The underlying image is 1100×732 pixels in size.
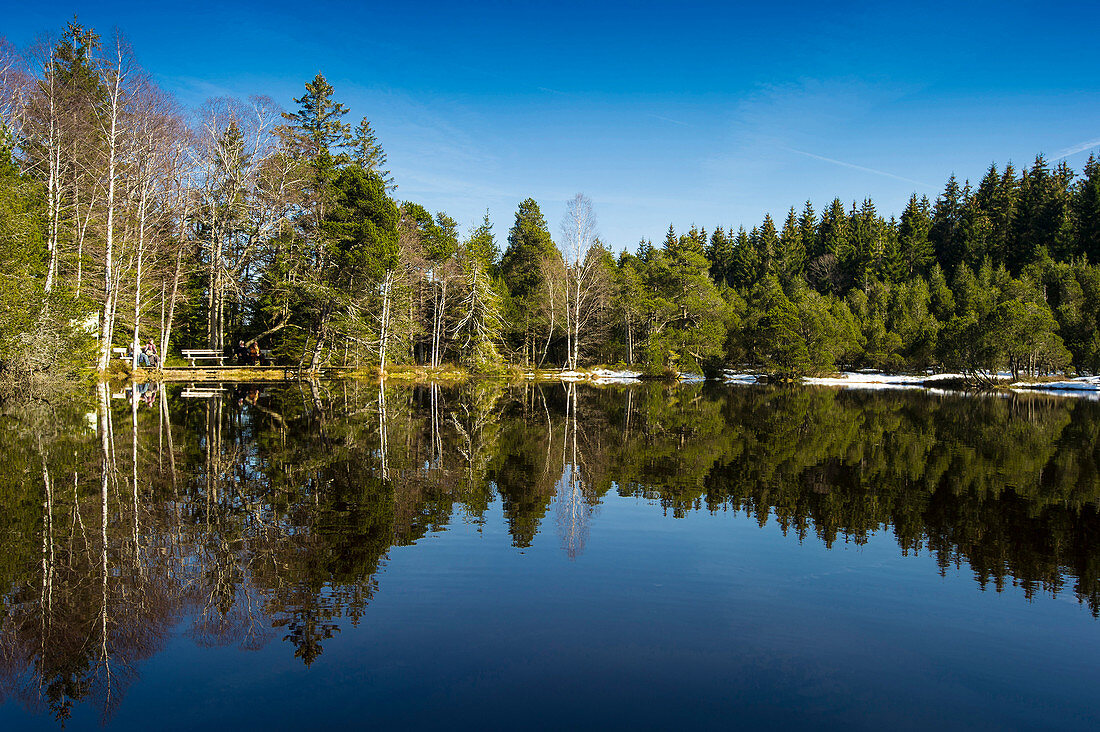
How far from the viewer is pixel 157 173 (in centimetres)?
3388

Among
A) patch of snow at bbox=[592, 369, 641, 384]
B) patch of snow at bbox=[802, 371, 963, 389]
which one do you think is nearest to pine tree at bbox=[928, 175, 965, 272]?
patch of snow at bbox=[802, 371, 963, 389]

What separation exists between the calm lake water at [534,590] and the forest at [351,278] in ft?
55.3

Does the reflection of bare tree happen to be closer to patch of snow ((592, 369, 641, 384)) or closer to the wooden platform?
the wooden platform

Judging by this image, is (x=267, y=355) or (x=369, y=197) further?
(x=267, y=355)

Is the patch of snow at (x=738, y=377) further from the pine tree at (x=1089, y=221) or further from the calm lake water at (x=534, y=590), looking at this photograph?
the calm lake water at (x=534, y=590)

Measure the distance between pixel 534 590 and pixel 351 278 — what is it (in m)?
37.9

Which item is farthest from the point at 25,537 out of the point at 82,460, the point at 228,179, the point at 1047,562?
the point at 228,179

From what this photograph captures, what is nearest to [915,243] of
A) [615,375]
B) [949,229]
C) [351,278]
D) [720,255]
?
[949,229]

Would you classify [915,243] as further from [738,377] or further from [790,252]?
[738,377]

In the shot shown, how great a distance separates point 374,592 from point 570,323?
50117 millimetres

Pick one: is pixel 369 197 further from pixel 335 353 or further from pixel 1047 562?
pixel 1047 562

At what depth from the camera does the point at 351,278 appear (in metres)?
41.7

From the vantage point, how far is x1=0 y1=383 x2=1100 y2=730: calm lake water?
4453mm

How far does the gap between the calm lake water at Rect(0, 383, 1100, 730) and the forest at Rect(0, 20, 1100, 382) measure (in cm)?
1686
